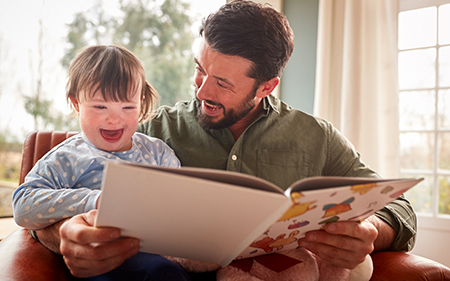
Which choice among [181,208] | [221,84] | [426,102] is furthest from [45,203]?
[426,102]

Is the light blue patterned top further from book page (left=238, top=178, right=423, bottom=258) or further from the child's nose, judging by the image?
book page (left=238, top=178, right=423, bottom=258)

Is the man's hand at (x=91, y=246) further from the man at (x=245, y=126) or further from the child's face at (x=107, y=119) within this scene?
the man at (x=245, y=126)

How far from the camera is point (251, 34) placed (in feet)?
5.06

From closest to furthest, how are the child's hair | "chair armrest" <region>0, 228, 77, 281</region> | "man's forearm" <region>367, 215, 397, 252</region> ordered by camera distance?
"chair armrest" <region>0, 228, 77, 281</region>
the child's hair
"man's forearm" <region>367, 215, 397, 252</region>

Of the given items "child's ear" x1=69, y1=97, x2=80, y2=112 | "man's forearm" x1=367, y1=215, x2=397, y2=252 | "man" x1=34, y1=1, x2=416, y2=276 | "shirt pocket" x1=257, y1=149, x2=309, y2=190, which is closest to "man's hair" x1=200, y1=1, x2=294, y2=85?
"man" x1=34, y1=1, x2=416, y2=276

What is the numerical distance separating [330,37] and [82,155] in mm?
2440

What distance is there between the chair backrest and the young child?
429 millimetres

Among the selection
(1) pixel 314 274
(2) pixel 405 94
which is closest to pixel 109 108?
(1) pixel 314 274

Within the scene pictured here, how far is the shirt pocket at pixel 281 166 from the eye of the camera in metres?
1.51

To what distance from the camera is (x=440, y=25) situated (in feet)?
9.25

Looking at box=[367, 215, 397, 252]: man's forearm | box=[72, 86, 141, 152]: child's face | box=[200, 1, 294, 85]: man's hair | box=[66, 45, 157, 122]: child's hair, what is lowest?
box=[367, 215, 397, 252]: man's forearm

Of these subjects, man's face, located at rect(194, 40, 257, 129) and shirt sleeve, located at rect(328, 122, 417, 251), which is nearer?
shirt sleeve, located at rect(328, 122, 417, 251)

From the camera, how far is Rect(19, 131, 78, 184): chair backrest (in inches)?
62.7

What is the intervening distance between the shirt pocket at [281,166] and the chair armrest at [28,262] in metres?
0.78
